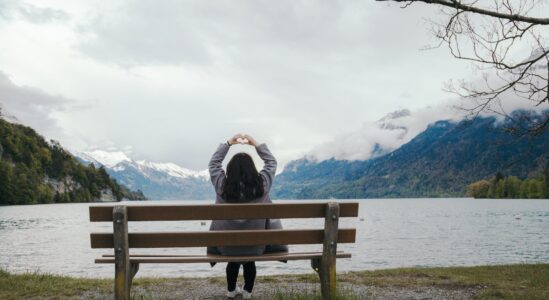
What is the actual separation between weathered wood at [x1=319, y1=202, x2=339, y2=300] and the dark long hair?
43.4 inches

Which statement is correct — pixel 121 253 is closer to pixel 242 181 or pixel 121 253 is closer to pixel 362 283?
pixel 242 181

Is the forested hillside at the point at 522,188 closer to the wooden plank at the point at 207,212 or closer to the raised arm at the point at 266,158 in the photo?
the raised arm at the point at 266,158

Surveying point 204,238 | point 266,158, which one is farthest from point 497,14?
point 204,238

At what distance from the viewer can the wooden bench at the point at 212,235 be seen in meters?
7.07

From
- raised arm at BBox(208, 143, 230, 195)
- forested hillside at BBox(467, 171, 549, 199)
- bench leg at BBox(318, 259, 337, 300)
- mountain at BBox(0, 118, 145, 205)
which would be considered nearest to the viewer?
bench leg at BBox(318, 259, 337, 300)

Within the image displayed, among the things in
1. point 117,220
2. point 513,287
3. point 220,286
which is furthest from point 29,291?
point 513,287

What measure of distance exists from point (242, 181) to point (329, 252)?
161 centimetres

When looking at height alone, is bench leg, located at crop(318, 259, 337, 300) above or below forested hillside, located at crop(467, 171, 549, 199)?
above

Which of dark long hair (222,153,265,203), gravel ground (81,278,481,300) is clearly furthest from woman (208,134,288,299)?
gravel ground (81,278,481,300)

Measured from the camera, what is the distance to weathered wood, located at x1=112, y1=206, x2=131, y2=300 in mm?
7062

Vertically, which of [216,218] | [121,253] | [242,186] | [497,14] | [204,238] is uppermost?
[497,14]

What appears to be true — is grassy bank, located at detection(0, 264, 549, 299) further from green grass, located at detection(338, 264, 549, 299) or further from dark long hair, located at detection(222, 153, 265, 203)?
dark long hair, located at detection(222, 153, 265, 203)

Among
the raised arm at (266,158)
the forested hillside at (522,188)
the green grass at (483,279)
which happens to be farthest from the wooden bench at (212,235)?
the forested hillside at (522,188)

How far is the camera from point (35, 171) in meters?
170
